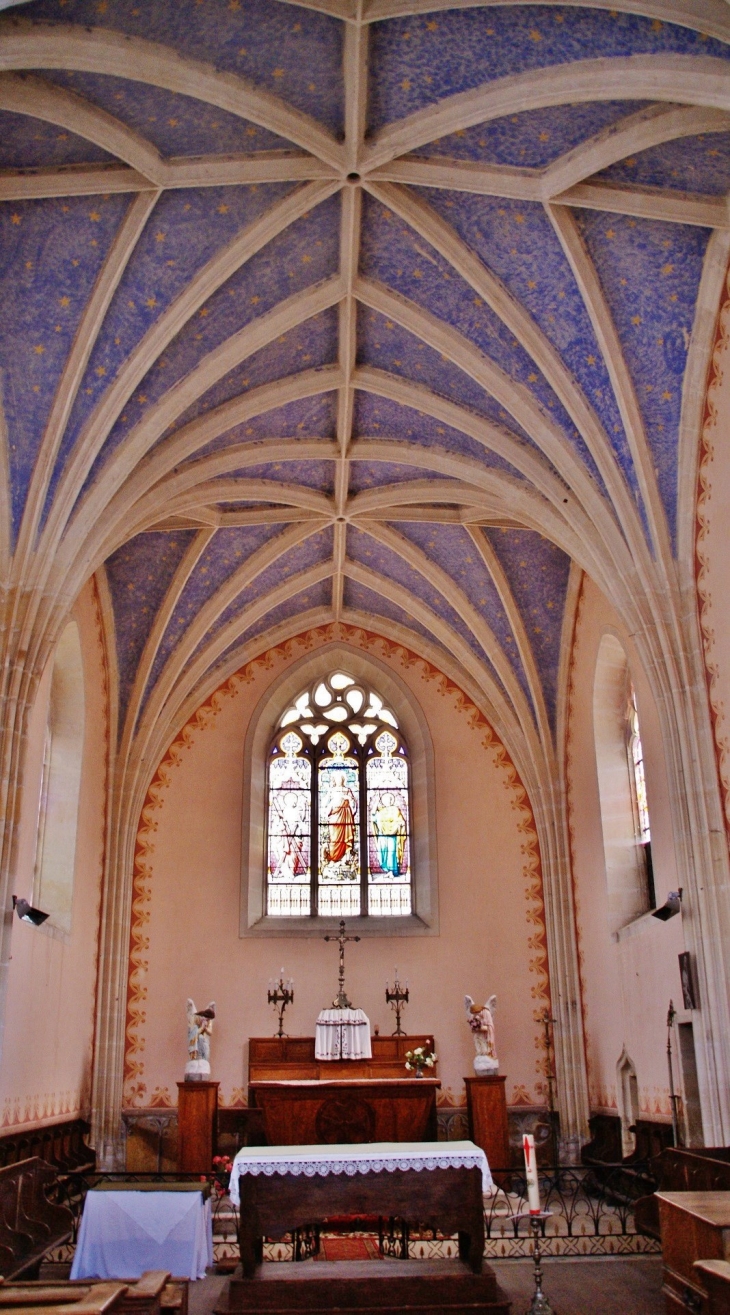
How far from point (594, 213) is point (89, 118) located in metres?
4.20

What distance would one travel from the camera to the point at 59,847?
13.6 m

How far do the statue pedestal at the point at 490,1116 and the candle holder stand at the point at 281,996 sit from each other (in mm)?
2609

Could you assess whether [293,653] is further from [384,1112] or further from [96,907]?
[384,1112]

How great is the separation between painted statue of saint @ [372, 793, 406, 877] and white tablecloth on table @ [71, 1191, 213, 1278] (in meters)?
8.03

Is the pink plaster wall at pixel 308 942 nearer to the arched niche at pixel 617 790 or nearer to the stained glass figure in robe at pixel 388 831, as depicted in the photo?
the stained glass figure in robe at pixel 388 831

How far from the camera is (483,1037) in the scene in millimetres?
14414

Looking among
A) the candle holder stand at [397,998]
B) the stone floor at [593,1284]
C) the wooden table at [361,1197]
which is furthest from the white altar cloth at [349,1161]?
the candle holder stand at [397,998]

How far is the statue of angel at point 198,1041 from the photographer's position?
1402cm

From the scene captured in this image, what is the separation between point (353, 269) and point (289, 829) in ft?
28.6

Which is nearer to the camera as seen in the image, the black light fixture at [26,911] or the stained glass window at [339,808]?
the black light fixture at [26,911]

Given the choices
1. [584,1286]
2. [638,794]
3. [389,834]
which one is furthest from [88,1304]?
[389,834]

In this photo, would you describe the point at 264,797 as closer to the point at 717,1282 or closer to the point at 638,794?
the point at 638,794

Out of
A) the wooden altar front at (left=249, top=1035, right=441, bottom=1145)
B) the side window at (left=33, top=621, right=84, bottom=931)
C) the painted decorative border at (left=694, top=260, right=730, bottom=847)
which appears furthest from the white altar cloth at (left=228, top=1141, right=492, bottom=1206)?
the side window at (left=33, top=621, right=84, bottom=931)

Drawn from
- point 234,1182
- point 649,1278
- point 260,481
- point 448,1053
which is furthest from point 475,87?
point 448,1053
